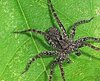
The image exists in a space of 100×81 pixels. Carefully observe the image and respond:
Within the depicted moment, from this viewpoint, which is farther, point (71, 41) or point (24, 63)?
point (71, 41)

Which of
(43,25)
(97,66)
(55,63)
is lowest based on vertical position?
(97,66)

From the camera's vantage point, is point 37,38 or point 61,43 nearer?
point 37,38

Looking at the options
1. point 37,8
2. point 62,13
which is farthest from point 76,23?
point 37,8

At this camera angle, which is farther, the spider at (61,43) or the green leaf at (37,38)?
the spider at (61,43)

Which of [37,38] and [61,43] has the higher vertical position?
[37,38]

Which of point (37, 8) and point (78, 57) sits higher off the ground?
point (37, 8)

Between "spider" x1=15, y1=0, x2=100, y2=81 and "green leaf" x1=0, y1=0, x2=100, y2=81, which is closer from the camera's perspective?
"green leaf" x1=0, y1=0, x2=100, y2=81

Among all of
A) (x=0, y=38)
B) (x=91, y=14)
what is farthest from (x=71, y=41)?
(x=0, y=38)

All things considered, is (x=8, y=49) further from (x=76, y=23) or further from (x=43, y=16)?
(x=76, y=23)
